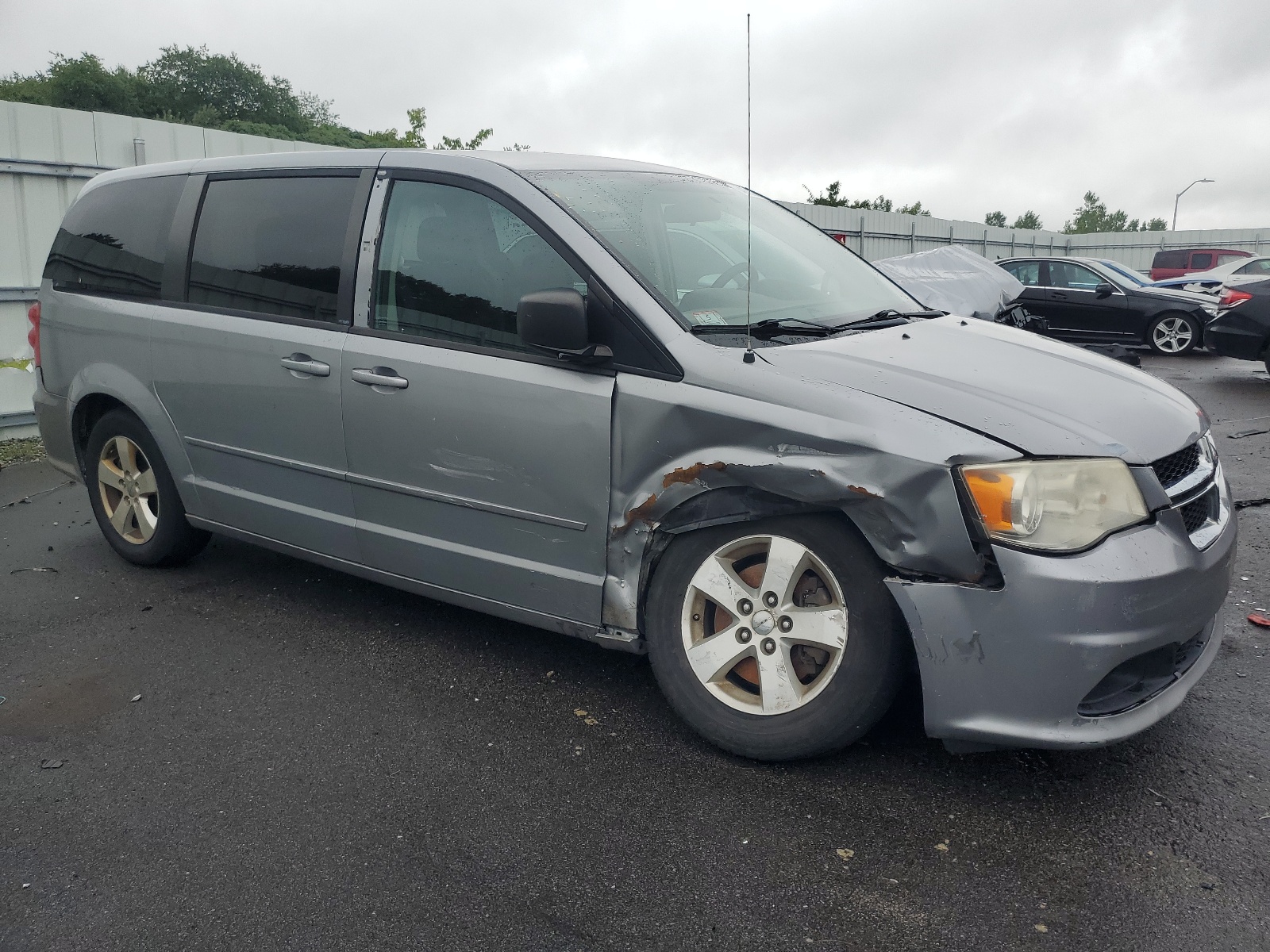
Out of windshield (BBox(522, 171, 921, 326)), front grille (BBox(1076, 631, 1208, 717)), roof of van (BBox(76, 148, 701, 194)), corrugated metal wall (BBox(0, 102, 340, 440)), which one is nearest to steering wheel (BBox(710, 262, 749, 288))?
windshield (BBox(522, 171, 921, 326))

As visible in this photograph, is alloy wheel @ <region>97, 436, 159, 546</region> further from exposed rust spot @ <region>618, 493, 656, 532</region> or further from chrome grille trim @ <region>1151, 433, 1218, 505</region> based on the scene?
chrome grille trim @ <region>1151, 433, 1218, 505</region>

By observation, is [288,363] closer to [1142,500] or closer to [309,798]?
[309,798]

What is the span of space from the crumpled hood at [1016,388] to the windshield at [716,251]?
324 millimetres

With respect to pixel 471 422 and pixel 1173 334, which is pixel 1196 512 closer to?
pixel 471 422

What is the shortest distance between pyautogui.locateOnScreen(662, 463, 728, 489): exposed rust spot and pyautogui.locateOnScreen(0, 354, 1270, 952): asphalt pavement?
83cm

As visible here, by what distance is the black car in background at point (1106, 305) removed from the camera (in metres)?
13.8

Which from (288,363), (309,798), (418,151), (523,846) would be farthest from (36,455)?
(523,846)

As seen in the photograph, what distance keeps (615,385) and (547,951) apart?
1540mm

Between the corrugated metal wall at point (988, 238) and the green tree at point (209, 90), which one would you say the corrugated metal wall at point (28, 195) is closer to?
the corrugated metal wall at point (988, 238)

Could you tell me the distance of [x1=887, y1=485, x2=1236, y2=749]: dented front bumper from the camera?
8.00 ft

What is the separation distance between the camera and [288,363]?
3742 mm

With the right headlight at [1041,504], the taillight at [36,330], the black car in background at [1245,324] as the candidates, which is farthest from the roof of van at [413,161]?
the black car in background at [1245,324]

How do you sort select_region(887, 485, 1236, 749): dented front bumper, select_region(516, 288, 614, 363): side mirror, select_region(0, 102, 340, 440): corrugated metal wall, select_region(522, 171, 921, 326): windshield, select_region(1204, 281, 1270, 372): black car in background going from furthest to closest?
select_region(1204, 281, 1270, 372): black car in background → select_region(0, 102, 340, 440): corrugated metal wall → select_region(522, 171, 921, 326): windshield → select_region(516, 288, 614, 363): side mirror → select_region(887, 485, 1236, 749): dented front bumper

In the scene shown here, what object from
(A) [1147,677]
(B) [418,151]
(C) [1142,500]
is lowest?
(A) [1147,677]
